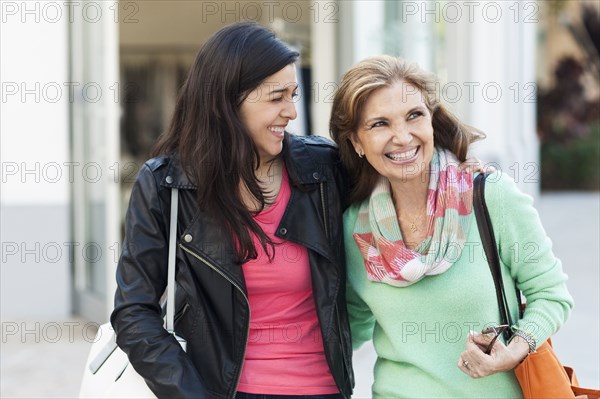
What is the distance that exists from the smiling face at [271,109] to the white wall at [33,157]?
14.8 ft

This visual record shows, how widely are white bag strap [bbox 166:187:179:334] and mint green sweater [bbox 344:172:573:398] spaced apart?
23.7 inches

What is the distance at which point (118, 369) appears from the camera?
8.47 ft

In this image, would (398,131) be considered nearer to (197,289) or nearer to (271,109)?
(271,109)

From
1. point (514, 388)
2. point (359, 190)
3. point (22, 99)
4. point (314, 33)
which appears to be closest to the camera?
point (514, 388)

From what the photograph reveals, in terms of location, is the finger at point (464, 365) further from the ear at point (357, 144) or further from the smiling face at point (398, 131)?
the ear at point (357, 144)

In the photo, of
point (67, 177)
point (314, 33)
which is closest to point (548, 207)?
point (314, 33)

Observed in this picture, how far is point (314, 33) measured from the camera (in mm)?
7738

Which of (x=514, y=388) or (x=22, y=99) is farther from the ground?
(x=22, y=99)

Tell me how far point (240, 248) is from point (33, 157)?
Result: 4.64 m

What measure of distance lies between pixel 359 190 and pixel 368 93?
334 millimetres

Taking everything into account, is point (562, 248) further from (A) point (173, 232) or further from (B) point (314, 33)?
(A) point (173, 232)

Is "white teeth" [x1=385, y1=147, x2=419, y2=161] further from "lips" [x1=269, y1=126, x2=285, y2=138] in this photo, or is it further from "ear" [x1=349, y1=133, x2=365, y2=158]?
"lips" [x1=269, y1=126, x2=285, y2=138]

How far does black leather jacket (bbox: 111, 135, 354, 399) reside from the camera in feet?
8.27

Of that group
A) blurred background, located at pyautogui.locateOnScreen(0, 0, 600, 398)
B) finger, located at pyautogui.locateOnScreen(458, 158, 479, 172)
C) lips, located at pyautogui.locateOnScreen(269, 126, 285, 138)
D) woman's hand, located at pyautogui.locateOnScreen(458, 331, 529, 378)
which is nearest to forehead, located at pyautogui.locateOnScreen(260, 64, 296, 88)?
lips, located at pyautogui.locateOnScreen(269, 126, 285, 138)
